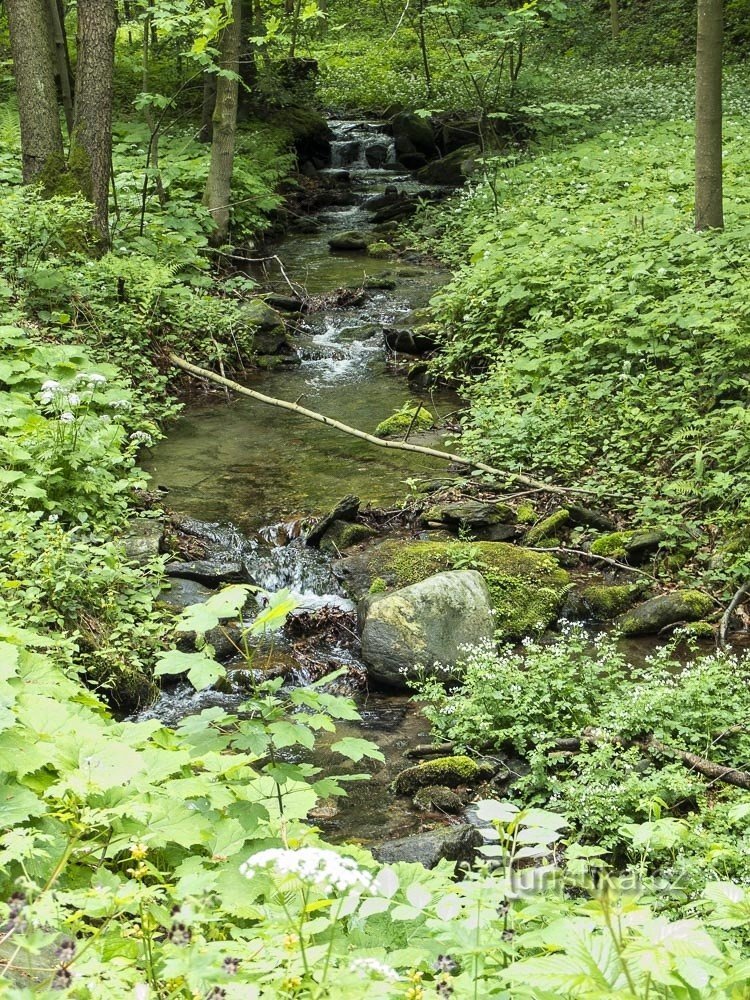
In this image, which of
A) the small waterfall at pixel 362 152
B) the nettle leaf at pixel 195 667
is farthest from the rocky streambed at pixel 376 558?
the small waterfall at pixel 362 152

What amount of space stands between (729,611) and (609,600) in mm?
901

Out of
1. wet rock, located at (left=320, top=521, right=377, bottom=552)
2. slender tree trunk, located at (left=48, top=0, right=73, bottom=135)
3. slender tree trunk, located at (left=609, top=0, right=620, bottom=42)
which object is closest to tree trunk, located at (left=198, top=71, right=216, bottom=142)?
slender tree trunk, located at (left=48, top=0, right=73, bottom=135)

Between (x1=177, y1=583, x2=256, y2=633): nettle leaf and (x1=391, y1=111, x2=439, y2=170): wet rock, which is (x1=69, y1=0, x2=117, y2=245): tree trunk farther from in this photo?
(x1=391, y1=111, x2=439, y2=170): wet rock

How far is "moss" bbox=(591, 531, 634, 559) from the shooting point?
7223 mm

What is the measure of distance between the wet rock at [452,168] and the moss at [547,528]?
13.0 metres

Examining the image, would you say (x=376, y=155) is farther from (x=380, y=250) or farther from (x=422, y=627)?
(x=422, y=627)

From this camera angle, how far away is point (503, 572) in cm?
693

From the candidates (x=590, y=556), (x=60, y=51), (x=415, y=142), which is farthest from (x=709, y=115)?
(x=415, y=142)

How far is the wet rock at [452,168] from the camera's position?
19.0 m

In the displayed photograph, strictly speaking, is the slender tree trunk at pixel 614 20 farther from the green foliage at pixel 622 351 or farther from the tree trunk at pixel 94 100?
the tree trunk at pixel 94 100

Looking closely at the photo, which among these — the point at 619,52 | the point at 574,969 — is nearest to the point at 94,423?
the point at 574,969

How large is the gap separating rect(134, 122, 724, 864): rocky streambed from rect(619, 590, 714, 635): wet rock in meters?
0.01

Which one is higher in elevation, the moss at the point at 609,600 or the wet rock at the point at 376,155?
the wet rock at the point at 376,155

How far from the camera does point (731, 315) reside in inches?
323
